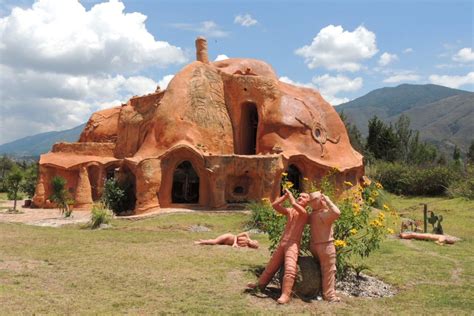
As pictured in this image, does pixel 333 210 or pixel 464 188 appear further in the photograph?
pixel 464 188

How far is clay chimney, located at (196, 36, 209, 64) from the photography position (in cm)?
2844

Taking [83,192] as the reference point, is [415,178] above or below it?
above

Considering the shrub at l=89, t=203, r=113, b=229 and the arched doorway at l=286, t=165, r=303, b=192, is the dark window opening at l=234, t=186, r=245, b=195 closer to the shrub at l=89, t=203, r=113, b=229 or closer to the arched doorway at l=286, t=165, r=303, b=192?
the arched doorway at l=286, t=165, r=303, b=192

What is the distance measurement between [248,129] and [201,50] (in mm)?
5634

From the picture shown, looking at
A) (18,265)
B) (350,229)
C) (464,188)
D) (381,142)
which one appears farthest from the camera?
(381,142)

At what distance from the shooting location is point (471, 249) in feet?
49.2

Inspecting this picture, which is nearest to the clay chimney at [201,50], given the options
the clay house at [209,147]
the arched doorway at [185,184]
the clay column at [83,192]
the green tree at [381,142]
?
the clay house at [209,147]

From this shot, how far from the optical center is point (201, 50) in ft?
93.5

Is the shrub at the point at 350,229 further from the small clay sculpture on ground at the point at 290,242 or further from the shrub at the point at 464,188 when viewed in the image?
the shrub at the point at 464,188

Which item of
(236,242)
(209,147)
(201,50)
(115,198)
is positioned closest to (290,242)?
(236,242)

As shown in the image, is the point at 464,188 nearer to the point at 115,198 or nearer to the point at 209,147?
the point at 209,147

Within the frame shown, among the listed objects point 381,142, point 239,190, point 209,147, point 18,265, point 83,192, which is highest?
point 381,142

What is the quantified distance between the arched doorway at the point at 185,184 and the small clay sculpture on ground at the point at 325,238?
16.5m

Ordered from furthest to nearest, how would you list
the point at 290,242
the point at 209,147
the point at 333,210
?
the point at 209,147, the point at 290,242, the point at 333,210
